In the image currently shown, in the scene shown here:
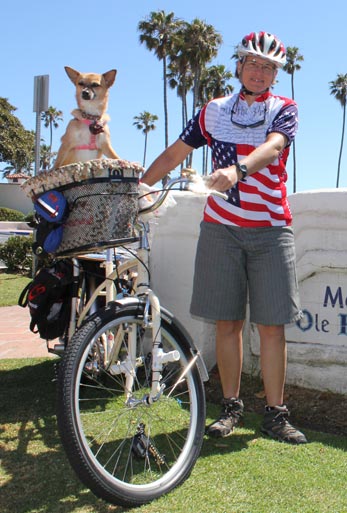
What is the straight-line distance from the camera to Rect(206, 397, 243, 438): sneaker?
2.93 meters

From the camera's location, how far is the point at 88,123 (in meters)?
3.93

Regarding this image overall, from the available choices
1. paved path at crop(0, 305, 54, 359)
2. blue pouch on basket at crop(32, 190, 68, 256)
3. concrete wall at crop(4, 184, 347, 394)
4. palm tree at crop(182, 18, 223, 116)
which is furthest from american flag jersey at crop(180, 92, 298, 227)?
palm tree at crop(182, 18, 223, 116)

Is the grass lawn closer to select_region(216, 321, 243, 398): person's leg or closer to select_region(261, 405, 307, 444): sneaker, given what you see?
select_region(261, 405, 307, 444): sneaker

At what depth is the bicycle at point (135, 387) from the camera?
2039 mm

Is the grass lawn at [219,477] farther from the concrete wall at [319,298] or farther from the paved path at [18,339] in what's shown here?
the paved path at [18,339]

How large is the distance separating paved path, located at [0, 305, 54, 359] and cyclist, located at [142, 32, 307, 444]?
2.37 meters

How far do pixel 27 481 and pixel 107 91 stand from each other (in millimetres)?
2722

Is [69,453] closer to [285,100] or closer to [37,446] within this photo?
[37,446]

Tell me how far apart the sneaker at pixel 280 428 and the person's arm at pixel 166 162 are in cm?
138

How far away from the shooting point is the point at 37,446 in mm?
2840

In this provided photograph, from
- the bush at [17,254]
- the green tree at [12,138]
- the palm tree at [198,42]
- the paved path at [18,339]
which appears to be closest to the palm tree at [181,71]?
the palm tree at [198,42]

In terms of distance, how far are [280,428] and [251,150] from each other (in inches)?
57.1

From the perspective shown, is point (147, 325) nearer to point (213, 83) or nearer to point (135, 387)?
point (135, 387)

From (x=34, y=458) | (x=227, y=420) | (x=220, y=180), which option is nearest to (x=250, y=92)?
(x=220, y=180)
